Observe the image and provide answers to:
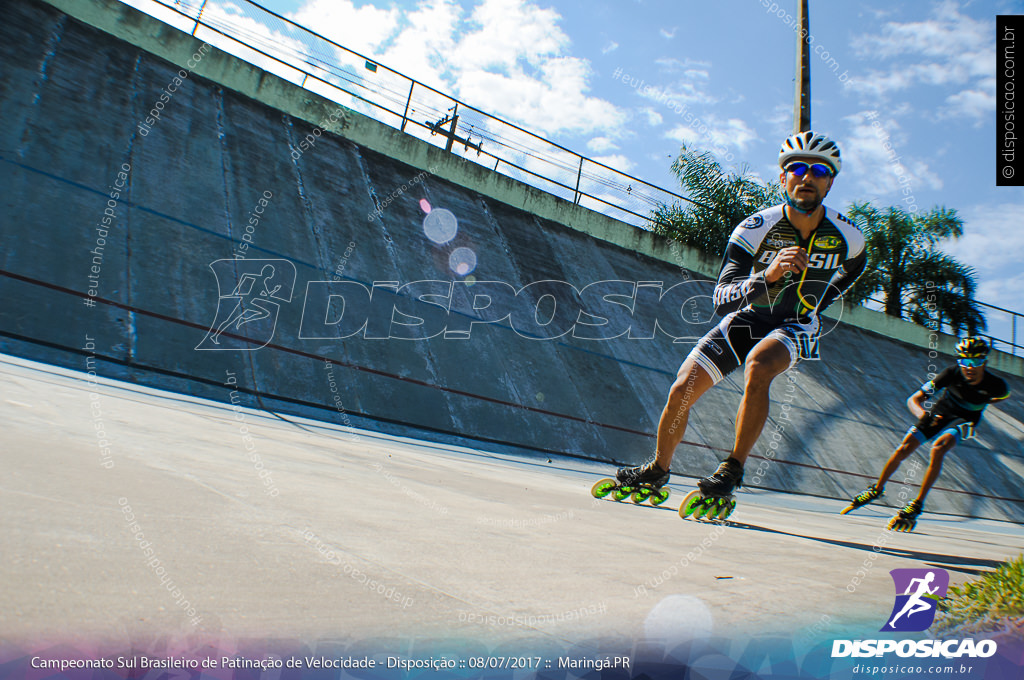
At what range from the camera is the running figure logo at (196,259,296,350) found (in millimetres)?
7043

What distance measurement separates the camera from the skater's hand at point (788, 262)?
3.23 meters

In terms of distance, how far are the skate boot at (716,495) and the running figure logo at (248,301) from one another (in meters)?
5.63

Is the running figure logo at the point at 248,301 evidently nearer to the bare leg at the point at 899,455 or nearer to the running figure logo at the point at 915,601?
the running figure logo at the point at 915,601

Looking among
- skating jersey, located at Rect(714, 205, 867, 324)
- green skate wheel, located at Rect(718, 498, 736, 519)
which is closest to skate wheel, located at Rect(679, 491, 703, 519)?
green skate wheel, located at Rect(718, 498, 736, 519)

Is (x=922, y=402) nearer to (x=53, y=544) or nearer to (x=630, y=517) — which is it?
(x=630, y=517)

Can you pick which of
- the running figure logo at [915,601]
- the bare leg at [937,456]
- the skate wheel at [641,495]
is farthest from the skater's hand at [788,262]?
the bare leg at [937,456]

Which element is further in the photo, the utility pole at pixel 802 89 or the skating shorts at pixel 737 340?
the utility pole at pixel 802 89

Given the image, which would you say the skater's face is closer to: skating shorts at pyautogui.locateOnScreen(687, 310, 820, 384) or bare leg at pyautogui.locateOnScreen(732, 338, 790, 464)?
skating shorts at pyautogui.locateOnScreen(687, 310, 820, 384)

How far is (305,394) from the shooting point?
6.88 metres

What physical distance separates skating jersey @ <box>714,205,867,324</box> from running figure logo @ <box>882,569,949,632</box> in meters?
1.97

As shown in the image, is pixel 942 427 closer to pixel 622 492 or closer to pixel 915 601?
pixel 622 492

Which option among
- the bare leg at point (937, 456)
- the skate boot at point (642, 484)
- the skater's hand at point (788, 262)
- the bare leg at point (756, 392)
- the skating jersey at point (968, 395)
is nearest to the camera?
the skater's hand at point (788, 262)

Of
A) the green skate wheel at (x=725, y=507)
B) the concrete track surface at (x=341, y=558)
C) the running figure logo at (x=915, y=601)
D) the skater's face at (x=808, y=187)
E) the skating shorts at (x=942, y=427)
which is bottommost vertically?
the concrete track surface at (x=341, y=558)

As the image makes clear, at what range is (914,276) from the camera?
20.5 m
